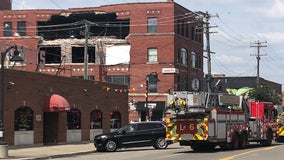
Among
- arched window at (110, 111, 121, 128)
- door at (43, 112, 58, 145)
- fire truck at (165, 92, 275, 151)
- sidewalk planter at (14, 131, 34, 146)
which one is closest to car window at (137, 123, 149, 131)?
fire truck at (165, 92, 275, 151)

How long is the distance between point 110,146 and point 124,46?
127 feet

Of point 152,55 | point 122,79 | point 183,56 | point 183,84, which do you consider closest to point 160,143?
point 152,55

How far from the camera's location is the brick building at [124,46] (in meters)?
64.6

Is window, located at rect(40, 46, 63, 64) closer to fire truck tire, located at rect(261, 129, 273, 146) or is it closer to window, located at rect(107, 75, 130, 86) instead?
window, located at rect(107, 75, 130, 86)

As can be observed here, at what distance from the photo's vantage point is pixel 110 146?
96.4ft

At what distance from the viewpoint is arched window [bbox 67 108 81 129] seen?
36250 millimetres

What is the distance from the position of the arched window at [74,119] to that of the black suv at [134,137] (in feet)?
22.3

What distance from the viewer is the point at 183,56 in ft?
224

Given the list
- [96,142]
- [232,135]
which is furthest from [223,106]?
[96,142]

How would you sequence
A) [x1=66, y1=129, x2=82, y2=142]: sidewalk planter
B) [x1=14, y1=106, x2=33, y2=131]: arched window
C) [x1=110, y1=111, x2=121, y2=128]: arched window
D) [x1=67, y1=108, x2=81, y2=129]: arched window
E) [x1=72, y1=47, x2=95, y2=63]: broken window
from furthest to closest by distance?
[x1=72, y1=47, x2=95, y2=63]: broken window → [x1=110, y1=111, x2=121, y2=128]: arched window → [x1=67, y1=108, x2=81, y2=129]: arched window → [x1=66, y1=129, x2=82, y2=142]: sidewalk planter → [x1=14, y1=106, x2=33, y2=131]: arched window

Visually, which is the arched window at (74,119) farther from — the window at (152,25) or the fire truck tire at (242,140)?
the window at (152,25)

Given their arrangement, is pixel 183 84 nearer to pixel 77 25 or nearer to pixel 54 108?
pixel 77 25

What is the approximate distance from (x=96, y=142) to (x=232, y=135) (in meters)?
7.77

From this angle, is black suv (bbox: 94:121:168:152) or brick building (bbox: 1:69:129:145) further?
brick building (bbox: 1:69:129:145)
